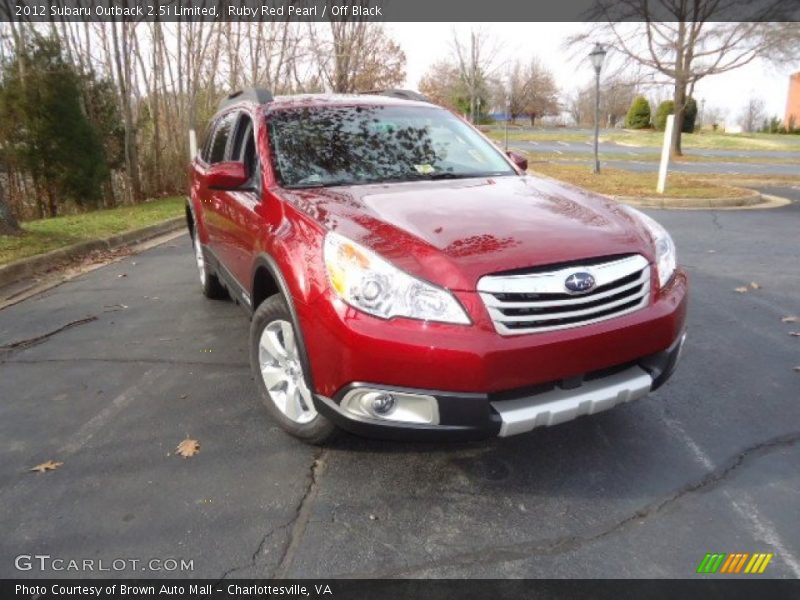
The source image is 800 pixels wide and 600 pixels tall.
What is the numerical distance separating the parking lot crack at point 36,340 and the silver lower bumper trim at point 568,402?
4.05 metres

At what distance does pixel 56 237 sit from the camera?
8133 millimetres

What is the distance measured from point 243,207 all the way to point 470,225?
5.30ft

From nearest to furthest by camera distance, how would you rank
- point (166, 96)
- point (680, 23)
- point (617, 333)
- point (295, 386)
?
point (617, 333) → point (295, 386) → point (166, 96) → point (680, 23)

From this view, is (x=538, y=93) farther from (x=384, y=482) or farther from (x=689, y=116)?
(x=384, y=482)

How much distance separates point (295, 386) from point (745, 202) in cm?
1143

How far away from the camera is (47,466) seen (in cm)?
288

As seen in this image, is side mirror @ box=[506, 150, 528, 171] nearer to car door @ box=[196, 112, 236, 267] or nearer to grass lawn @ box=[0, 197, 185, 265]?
car door @ box=[196, 112, 236, 267]

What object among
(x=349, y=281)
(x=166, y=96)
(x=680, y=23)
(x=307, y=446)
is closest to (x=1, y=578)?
(x=307, y=446)

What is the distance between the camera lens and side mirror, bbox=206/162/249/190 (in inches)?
129

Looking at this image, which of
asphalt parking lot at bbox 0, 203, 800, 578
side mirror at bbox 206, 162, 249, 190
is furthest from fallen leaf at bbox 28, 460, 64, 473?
side mirror at bbox 206, 162, 249, 190

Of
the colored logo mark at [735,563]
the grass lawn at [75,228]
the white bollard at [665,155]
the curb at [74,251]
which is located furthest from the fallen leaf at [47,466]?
the white bollard at [665,155]

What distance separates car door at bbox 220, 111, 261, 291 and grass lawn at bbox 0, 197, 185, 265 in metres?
4.22

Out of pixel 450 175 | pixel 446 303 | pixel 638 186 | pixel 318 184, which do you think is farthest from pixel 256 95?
pixel 638 186

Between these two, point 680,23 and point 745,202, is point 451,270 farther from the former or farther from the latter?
point 680,23
